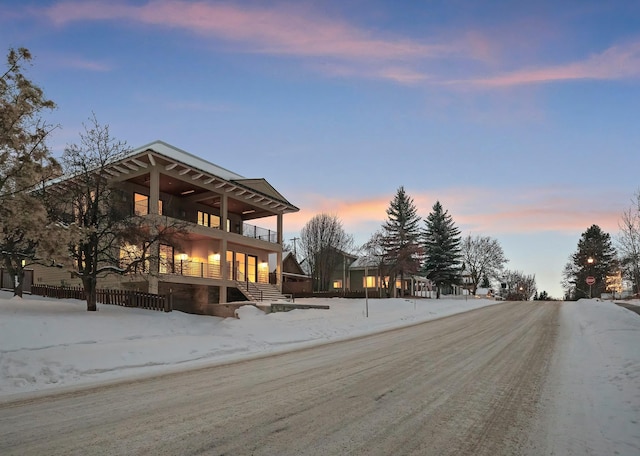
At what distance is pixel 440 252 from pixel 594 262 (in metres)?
36.6

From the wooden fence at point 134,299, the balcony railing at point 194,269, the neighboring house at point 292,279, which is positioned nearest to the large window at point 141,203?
the balcony railing at point 194,269

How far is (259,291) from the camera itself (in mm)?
30312

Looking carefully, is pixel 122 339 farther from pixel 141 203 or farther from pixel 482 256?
pixel 482 256

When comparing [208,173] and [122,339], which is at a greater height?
[208,173]

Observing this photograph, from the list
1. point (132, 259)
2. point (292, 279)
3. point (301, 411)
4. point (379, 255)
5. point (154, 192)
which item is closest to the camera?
point (301, 411)

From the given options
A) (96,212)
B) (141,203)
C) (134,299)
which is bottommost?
(134,299)

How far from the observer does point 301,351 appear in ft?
40.2

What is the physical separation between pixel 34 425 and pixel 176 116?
20572mm

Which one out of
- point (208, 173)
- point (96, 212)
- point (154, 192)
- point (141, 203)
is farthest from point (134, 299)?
point (208, 173)

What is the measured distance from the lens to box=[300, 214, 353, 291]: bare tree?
52031 mm

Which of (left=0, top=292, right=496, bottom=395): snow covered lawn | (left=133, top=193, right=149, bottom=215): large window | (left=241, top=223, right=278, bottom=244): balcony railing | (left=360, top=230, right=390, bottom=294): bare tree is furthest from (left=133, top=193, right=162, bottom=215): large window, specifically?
(left=360, top=230, right=390, bottom=294): bare tree

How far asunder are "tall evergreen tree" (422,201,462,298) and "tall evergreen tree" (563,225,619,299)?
27.9 metres

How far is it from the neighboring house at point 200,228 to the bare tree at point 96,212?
4.49m

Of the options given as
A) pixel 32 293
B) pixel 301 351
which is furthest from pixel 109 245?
pixel 32 293
